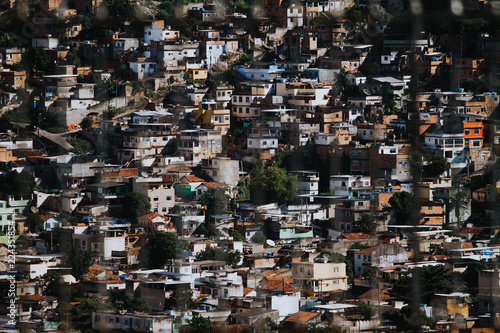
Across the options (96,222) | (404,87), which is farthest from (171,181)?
(404,87)

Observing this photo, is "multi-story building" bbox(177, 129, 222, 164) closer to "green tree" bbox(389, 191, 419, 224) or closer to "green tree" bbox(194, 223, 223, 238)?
"green tree" bbox(194, 223, 223, 238)

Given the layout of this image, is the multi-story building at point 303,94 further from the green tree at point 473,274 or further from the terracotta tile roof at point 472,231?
the green tree at point 473,274

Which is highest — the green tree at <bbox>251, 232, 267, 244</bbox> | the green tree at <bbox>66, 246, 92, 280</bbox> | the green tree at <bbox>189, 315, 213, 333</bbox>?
the green tree at <bbox>251, 232, 267, 244</bbox>

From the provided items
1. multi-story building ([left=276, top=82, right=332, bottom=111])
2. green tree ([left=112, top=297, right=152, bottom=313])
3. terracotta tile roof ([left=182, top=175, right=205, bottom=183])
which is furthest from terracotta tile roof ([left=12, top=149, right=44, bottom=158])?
green tree ([left=112, top=297, right=152, bottom=313])

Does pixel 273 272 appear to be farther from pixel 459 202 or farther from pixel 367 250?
pixel 459 202

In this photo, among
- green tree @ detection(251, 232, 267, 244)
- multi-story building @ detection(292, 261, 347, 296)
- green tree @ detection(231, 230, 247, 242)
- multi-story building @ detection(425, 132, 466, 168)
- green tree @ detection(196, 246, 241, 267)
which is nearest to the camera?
multi-story building @ detection(292, 261, 347, 296)

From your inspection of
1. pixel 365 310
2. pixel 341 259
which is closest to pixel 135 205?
pixel 341 259

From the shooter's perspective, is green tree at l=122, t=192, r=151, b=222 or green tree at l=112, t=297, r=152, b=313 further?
green tree at l=122, t=192, r=151, b=222
